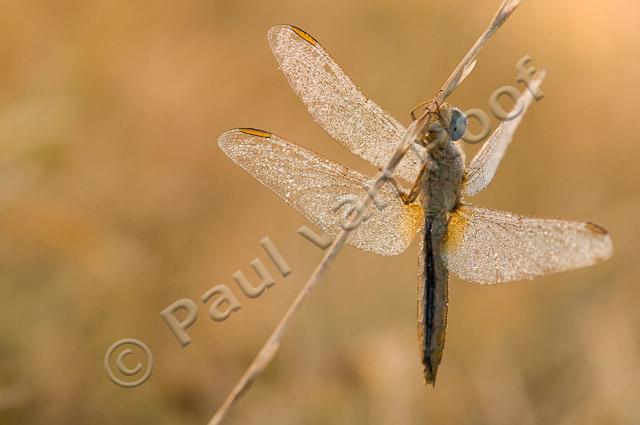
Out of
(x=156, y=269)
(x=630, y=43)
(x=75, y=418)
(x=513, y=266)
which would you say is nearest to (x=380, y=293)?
(x=156, y=269)

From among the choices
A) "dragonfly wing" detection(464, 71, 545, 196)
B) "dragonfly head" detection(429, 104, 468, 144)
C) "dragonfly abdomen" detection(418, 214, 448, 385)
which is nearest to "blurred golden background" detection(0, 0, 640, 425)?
"dragonfly abdomen" detection(418, 214, 448, 385)

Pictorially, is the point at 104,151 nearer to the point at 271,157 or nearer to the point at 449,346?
the point at 449,346

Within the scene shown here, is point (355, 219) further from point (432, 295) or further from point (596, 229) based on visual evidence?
point (596, 229)

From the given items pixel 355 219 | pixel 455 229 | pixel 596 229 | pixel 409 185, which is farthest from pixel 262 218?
pixel 596 229

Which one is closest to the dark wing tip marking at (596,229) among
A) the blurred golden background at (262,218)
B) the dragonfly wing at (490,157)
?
the dragonfly wing at (490,157)

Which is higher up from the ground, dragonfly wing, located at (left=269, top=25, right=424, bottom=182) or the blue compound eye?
dragonfly wing, located at (left=269, top=25, right=424, bottom=182)

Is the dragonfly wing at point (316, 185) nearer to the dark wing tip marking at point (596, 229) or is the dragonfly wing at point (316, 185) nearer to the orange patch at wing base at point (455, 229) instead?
the orange patch at wing base at point (455, 229)

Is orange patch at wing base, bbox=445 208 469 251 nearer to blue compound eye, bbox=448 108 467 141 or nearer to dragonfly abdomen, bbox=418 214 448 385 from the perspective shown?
dragonfly abdomen, bbox=418 214 448 385
